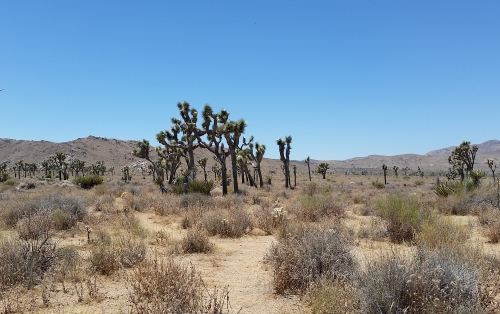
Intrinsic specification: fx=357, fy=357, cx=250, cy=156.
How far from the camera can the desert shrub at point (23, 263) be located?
5871 mm

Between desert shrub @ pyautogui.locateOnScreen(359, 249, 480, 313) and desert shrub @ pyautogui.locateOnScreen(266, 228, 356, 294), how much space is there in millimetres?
1132

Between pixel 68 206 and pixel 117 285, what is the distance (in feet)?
26.6

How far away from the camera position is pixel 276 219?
11.9m

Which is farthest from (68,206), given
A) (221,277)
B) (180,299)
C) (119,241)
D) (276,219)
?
(180,299)

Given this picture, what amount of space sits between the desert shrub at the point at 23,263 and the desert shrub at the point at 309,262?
4.20m

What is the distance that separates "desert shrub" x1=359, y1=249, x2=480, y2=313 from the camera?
4.13m

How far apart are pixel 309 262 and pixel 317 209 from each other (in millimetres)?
7981

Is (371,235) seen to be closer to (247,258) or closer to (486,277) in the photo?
(247,258)

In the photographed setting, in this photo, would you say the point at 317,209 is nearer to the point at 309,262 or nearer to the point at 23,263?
the point at 309,262

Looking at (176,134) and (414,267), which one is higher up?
(176,134)

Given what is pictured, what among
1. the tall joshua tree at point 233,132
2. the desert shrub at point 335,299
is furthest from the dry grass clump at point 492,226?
the tall joshua tree at point 233,132

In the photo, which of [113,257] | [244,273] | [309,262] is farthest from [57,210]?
[309,262]

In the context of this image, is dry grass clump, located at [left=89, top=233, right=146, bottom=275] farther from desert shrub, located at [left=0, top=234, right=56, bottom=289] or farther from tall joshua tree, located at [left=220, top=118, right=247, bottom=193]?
tall joshua tree, located at [left=220, top=118, right=247, bottom=193]

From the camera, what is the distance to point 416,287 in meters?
4.28
